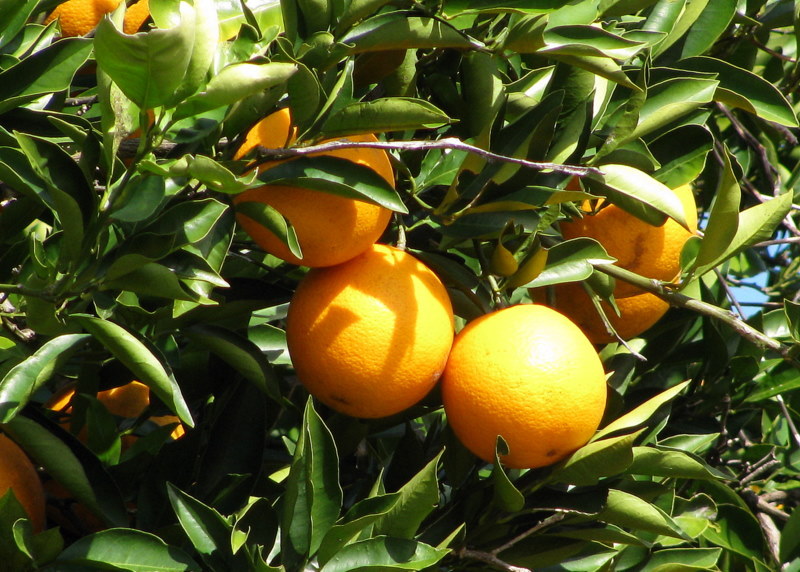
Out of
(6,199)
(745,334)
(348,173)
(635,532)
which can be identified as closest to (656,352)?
(635,532)

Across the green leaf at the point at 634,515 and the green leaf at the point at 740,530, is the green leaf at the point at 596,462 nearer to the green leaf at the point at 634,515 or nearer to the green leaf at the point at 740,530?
the green leaf at the point at 634,515

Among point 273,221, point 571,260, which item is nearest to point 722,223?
point 571,260

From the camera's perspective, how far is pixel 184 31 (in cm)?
94

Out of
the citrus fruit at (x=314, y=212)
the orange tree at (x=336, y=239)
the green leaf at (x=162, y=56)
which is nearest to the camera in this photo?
the green leaf at (x=162, y=56)

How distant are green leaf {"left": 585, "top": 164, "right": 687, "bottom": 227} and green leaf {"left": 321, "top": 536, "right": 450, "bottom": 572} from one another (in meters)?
0.61

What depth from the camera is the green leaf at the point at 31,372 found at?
1.07 metres

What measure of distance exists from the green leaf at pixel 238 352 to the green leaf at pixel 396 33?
0.47m

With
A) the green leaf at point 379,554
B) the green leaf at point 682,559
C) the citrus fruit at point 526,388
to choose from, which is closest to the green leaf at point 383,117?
the citrus fruit at point 526,388

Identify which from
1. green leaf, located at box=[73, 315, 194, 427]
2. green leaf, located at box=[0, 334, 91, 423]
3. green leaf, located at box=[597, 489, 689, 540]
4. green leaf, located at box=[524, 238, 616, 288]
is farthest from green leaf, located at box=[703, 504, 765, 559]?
green leaf, located at box=[0, 334, 91, 423]

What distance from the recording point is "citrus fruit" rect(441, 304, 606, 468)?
134 cm

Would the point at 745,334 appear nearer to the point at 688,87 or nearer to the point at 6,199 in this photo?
the point at 688,87

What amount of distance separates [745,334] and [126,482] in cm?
103

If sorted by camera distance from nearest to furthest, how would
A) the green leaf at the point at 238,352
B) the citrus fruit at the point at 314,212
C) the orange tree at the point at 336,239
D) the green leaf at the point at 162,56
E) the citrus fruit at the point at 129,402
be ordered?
the green leaf at the point at 162,56, the orange tree at the point at 336,239, the citrus fruit at the point at 314,212, the green leaf at the point at 238,352, the citrus fruit at the point at 129,402

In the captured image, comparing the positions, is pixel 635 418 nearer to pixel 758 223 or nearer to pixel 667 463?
pixel 667 463
